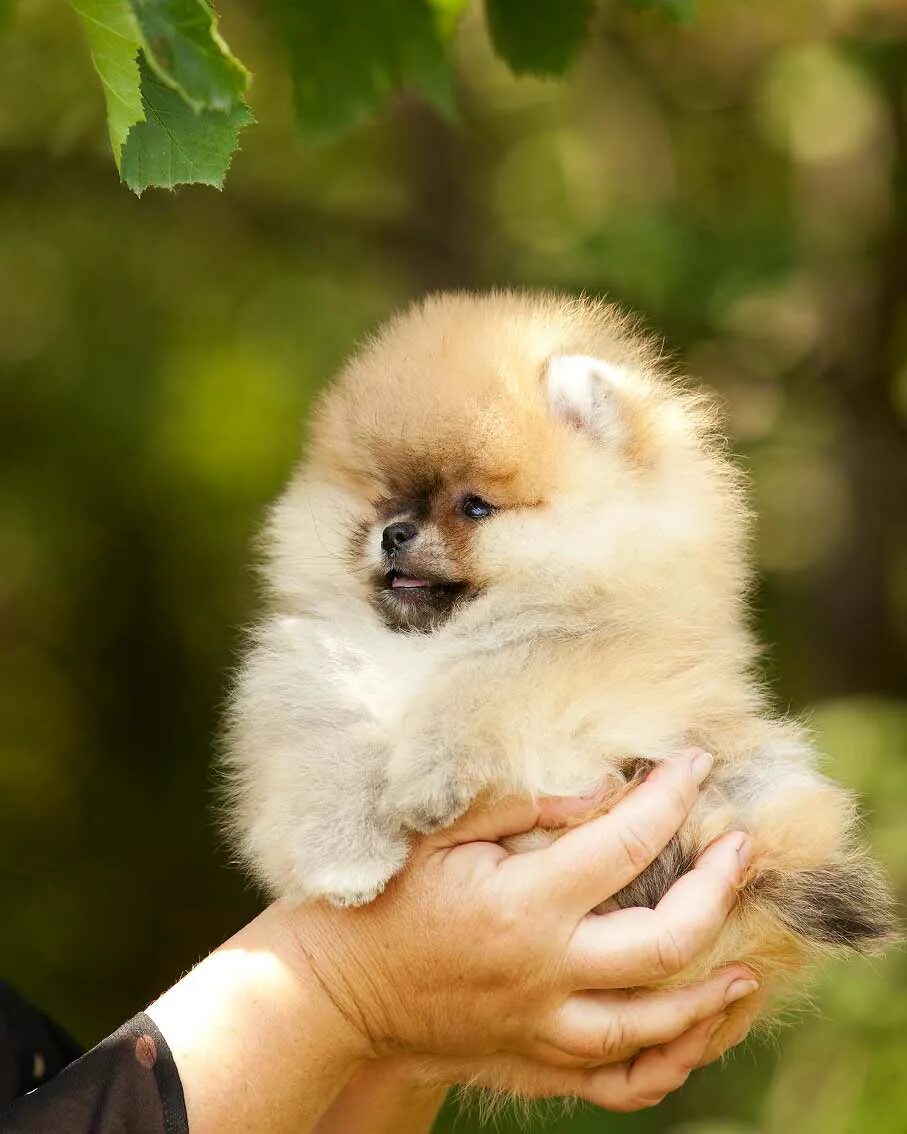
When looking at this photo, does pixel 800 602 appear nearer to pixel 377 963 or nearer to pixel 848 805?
pixel 848 805

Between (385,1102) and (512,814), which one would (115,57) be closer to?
(512,814)

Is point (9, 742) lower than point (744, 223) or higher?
lower

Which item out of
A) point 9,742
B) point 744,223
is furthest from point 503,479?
point 9,742

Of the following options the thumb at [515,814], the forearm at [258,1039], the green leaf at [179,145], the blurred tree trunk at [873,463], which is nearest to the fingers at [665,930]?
the thumb at [515,814]

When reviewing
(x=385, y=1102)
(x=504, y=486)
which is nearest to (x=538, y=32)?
(x=504, y=486)

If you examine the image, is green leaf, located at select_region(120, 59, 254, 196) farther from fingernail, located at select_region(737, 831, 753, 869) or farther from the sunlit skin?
fingernail, located at select_region(737, 831, 753, 869)

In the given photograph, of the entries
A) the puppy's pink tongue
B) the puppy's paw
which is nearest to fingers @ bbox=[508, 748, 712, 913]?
the puppy's paw

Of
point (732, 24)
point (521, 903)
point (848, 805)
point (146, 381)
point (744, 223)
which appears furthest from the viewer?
point (146, 381)
